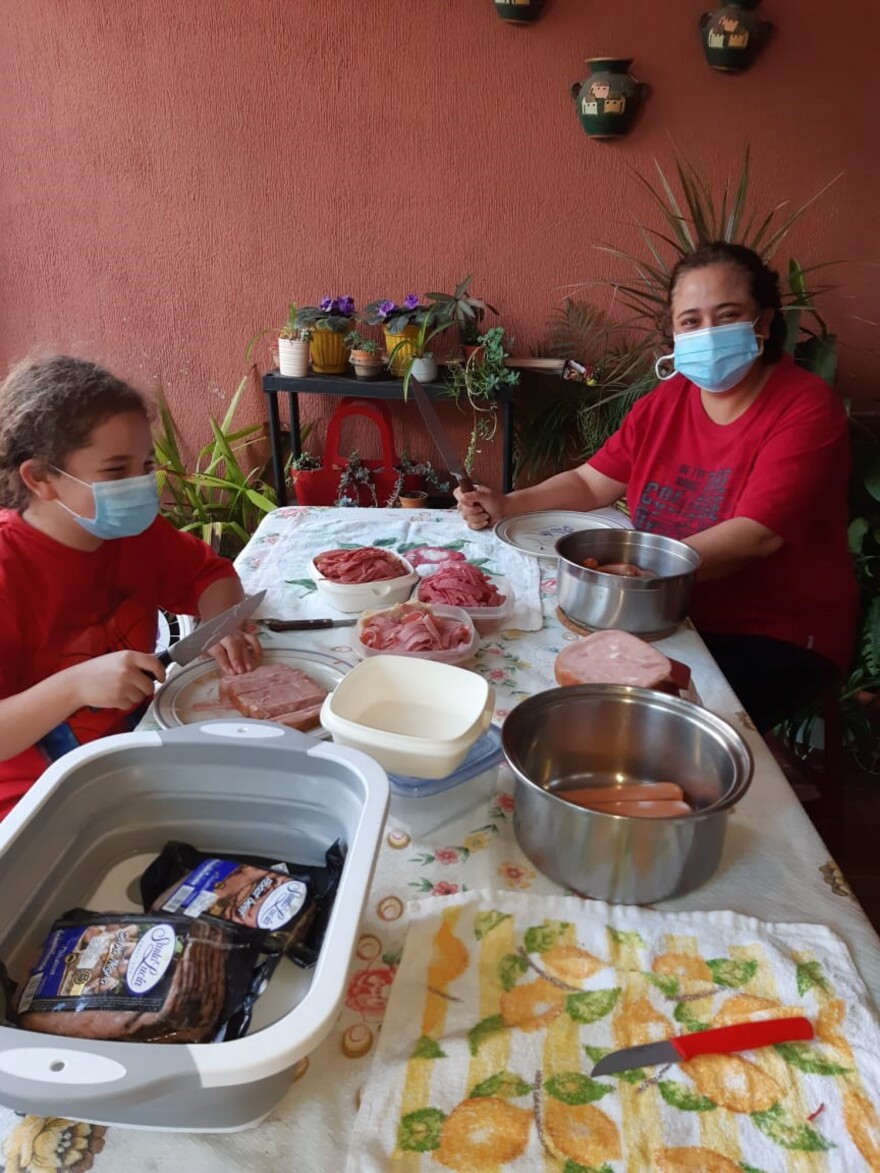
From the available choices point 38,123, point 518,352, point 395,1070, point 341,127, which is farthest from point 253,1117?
point 38,123

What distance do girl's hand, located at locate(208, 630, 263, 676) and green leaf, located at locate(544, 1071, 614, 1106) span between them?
79 centimetres

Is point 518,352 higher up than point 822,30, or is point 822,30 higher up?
point 822,30

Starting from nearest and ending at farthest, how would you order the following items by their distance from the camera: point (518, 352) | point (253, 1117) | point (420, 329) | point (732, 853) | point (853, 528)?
point (253, 1117) < point (732, 853) < point (853, 528) < point (420, 329) < point (518, 352)

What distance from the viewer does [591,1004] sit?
75 centimetres

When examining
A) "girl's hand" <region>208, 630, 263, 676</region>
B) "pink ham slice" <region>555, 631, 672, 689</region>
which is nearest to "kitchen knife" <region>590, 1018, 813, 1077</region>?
"pink ham slice" <region>555, 631, 672, 689</region>

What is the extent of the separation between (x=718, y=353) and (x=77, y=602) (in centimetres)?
145

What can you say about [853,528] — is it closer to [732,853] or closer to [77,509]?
[732,853]

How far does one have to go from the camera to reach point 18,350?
12.6 ft

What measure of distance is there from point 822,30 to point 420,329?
186 cm

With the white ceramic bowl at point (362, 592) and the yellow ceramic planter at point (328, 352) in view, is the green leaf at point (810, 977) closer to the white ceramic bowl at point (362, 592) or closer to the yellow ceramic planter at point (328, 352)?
the white ceramic bowl at point (362, 592)

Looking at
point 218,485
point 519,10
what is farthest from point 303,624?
point 519,10

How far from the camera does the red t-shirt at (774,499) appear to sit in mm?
1788

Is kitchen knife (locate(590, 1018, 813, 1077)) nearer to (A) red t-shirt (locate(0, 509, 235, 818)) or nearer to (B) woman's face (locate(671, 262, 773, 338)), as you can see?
(A) red t-shirt (locate(0, 509, 235, 818))

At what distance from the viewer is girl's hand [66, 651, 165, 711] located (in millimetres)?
1135
